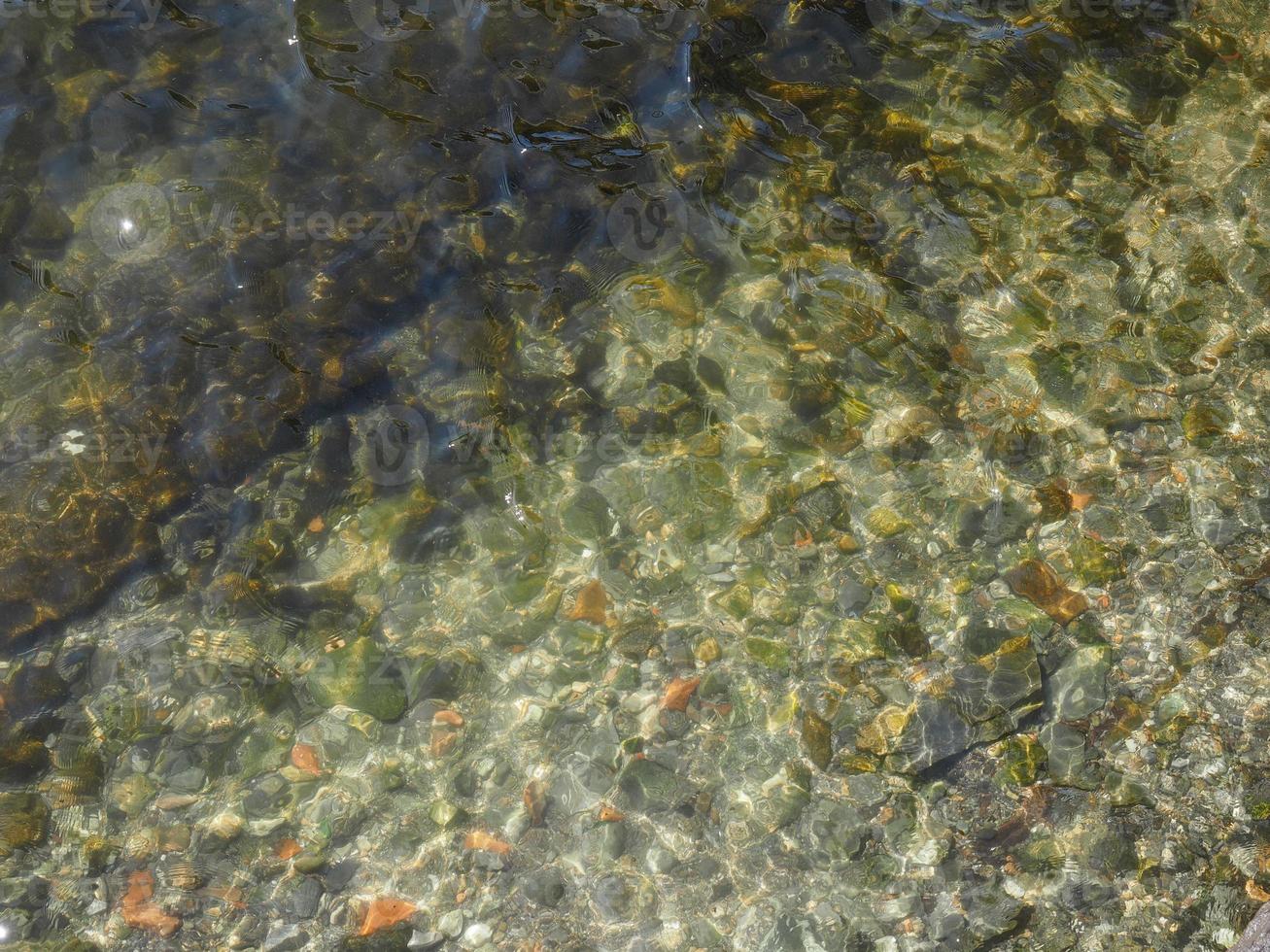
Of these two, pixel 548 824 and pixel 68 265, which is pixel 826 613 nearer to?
pixel 548 824

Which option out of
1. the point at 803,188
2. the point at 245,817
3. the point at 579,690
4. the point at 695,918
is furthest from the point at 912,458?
the point at 245,817

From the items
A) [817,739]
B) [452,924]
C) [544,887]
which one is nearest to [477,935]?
[452,924]

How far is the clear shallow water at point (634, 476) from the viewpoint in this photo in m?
3.43

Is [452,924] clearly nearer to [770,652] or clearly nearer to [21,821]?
[770,652]

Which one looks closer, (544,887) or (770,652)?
(544,887)

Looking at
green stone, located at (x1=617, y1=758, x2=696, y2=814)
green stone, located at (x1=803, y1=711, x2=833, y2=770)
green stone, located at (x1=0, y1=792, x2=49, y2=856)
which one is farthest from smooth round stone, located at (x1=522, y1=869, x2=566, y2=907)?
green stone, located at (x1=0, y1=792, x2=49, y2=856)

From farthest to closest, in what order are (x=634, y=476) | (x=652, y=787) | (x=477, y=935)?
(x=634, y=476), (x=652, y=787), (x=477, y=935)

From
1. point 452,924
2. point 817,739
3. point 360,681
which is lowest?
point 452,924

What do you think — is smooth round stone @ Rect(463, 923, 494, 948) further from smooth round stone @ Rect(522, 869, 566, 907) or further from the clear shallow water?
→ smooth round stone @ Rect(522, 869, 566, 907)

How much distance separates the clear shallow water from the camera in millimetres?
3434

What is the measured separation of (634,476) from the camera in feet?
13.2

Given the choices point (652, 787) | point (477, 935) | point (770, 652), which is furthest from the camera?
point (770, 652)

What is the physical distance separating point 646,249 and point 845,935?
2.98 m

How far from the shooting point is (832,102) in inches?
171
